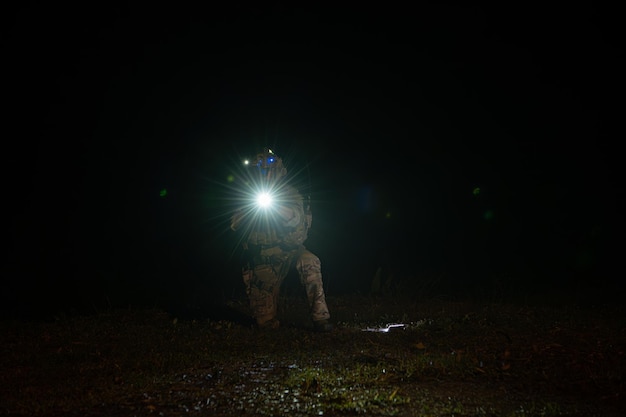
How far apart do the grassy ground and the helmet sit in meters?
2.35

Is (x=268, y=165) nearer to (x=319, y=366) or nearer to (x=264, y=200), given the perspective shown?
(x=264, y=200)

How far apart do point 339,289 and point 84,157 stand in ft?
35.0

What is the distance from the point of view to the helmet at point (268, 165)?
9.05 metres

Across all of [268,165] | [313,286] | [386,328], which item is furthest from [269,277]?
[386,328]

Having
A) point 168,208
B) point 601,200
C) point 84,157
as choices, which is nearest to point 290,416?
point 168,208

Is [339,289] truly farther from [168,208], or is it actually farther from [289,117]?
[289,117]

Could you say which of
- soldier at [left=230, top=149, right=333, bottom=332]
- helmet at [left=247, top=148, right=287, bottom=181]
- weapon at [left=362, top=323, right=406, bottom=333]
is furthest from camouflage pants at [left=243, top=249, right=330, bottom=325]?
helmet at [left=247, top=148, right=287, bottom=181]

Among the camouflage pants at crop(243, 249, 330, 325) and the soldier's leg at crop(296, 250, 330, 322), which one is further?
the camouflage pants at crop(243, 249, 330, 325)

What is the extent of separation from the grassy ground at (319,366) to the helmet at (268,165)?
7.71ft

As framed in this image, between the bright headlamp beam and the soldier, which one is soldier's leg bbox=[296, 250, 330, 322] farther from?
the bright headlamp beam

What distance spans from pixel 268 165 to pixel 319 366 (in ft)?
11.8

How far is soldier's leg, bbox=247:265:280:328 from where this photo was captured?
29.5ft

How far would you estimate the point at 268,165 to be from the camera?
908cm

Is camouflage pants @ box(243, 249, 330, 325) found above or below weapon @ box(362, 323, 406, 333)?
above
